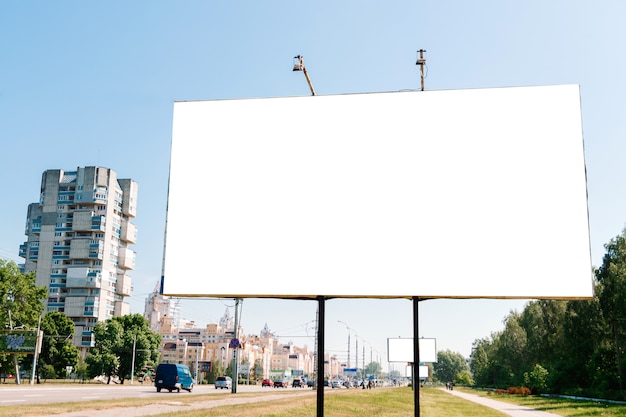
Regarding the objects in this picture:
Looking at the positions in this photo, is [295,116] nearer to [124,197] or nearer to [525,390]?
[525,390]

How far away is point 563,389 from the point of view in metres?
52.9

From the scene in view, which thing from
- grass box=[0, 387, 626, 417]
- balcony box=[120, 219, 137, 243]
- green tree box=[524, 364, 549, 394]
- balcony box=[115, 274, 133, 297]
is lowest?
green tree box=[524, 364, 549, 394]

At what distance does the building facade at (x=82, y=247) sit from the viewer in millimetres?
134375

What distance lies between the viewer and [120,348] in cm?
8456

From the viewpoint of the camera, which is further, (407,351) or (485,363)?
(485,363)

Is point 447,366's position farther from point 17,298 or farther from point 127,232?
point 17,298

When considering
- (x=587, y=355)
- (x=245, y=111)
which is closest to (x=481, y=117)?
(x=245, y=111)

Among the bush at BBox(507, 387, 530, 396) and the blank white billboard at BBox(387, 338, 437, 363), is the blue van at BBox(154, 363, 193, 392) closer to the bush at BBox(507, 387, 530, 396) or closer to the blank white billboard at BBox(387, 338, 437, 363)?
the blank white billboard at BBox(387, 338, 437, 363)

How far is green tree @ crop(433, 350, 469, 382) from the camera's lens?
179625 millimetres

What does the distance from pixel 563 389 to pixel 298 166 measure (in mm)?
53275

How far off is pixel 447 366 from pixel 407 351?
13306 centimetres

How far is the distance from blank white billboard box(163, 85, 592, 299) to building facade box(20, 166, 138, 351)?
442ft

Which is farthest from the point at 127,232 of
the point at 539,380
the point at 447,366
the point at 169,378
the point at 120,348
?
the point at 539,380

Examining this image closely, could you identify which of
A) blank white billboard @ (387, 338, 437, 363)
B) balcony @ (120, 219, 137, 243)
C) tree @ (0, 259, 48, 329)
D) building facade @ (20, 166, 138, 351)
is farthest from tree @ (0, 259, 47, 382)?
balcony @ (120, 219, 137, 243)
